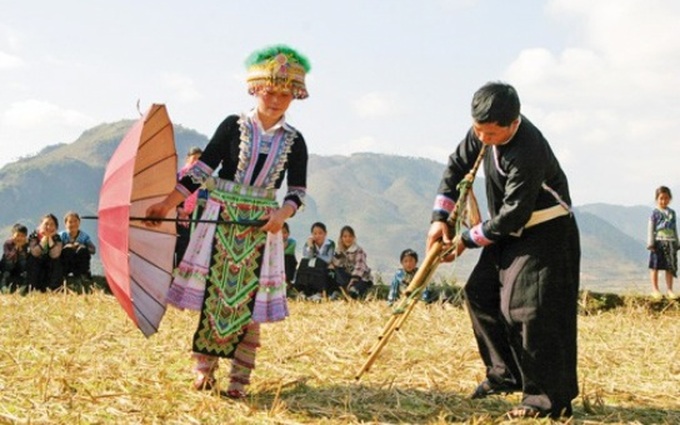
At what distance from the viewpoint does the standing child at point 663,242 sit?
530 inches

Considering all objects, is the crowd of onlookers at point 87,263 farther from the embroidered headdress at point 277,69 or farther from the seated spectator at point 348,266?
the embroidered headdress at point 277,69

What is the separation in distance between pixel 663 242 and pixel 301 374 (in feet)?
30.2

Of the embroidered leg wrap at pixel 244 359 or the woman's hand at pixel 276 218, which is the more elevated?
the woman's hand at pixel 276 218

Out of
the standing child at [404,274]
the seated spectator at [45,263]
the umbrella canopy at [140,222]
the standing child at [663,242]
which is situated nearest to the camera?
the umbrella canopy at [140,222]

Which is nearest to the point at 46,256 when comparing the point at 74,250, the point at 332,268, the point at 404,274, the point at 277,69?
the point at 74,250

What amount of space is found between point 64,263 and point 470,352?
7.80 metres

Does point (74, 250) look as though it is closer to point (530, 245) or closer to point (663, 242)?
point (663, 242)

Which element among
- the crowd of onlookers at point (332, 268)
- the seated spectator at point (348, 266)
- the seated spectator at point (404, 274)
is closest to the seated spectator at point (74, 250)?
the crowd of onlookers at point (332, 268)

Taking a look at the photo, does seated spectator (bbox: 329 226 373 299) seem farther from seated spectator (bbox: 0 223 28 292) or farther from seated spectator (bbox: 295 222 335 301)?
seated spectator (bbox: 0 223 28 292)

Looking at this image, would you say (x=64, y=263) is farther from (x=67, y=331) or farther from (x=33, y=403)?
(x=33, y=403)

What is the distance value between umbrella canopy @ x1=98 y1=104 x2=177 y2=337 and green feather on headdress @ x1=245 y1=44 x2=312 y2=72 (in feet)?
2.25

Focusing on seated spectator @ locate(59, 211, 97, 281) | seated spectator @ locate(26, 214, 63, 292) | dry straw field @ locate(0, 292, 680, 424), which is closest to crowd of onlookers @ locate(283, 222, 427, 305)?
seated spectator @ locate(59, 211, 97, 281)

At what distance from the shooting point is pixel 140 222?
5055 mm

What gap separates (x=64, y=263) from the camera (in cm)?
1280
